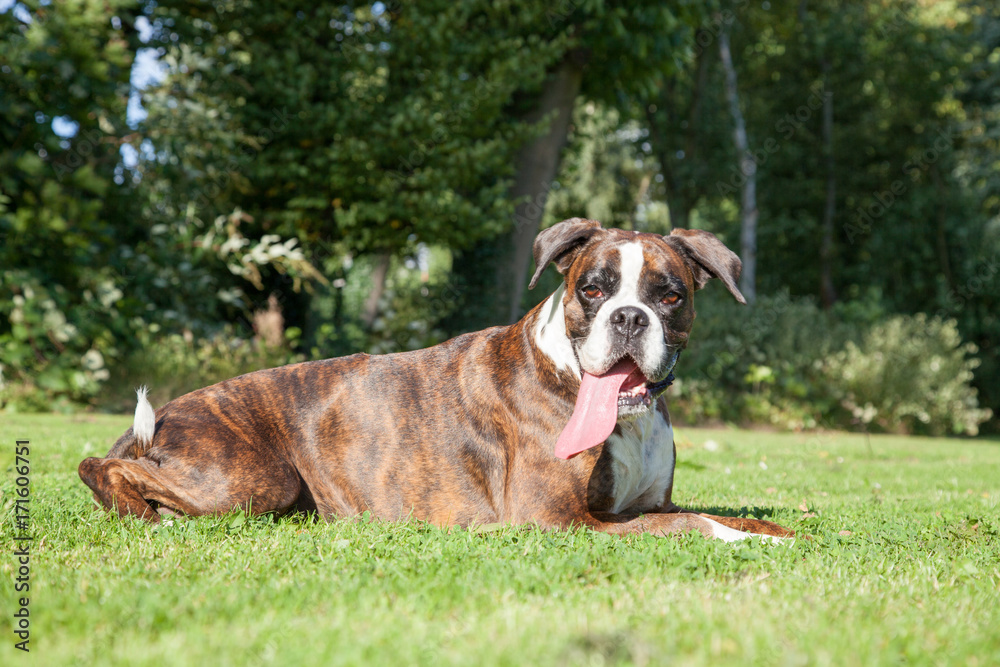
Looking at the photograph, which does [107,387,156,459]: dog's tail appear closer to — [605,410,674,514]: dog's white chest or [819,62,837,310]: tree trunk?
[605,410,674,514]: dog's white chest

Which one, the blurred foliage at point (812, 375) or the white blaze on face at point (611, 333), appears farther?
the blurred foliage at point (812, 375)

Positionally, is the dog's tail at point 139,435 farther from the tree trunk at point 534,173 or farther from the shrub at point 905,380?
the shrub at point 905,380

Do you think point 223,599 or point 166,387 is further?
point 166,387

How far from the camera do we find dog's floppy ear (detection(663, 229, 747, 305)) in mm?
3854

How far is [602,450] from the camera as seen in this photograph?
3.54m

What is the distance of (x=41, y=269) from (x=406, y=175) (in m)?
4.85

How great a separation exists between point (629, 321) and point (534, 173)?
A: 964 cm

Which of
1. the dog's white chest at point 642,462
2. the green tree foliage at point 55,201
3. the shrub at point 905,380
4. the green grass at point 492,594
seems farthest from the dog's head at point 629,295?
the shrub at point 905,380

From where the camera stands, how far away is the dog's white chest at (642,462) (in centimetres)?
362

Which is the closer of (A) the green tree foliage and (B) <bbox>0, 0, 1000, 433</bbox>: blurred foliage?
(A) the green tree foliage

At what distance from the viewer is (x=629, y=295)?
358 cm

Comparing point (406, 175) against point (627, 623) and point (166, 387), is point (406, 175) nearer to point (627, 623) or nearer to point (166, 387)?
point (166, 387)

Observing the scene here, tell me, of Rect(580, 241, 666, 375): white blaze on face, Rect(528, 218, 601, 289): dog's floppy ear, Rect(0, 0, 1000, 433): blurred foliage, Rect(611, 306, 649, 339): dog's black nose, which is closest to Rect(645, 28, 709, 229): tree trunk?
Rect(0, 0, 1000, 433): blurred foliage

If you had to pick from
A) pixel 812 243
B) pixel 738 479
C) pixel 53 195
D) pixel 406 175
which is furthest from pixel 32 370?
pixel 812 243
